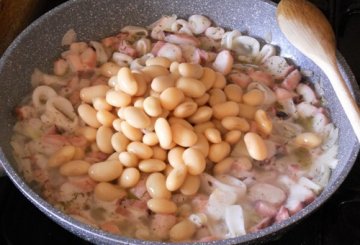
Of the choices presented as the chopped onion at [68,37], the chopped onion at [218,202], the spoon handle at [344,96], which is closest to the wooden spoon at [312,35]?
the spoon handle at [344,96]

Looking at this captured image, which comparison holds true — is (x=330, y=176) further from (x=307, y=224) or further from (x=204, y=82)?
(x=204, y=82)

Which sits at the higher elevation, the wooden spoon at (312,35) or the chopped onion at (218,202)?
the wooden spoon at (312,35)

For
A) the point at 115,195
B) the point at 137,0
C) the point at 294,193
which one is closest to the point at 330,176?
the point at 294,193

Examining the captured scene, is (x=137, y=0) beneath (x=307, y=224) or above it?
above

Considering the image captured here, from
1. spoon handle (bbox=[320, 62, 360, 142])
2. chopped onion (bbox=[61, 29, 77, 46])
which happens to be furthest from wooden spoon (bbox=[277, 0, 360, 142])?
chopped onion (bbox=[61, 29, 77, 46])

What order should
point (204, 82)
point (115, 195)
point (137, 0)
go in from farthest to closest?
point (137, 0) → point (204, 82) → point (115, 195)

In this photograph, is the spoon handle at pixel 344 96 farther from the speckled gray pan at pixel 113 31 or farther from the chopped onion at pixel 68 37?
the chopped onion at pixel 68 37
